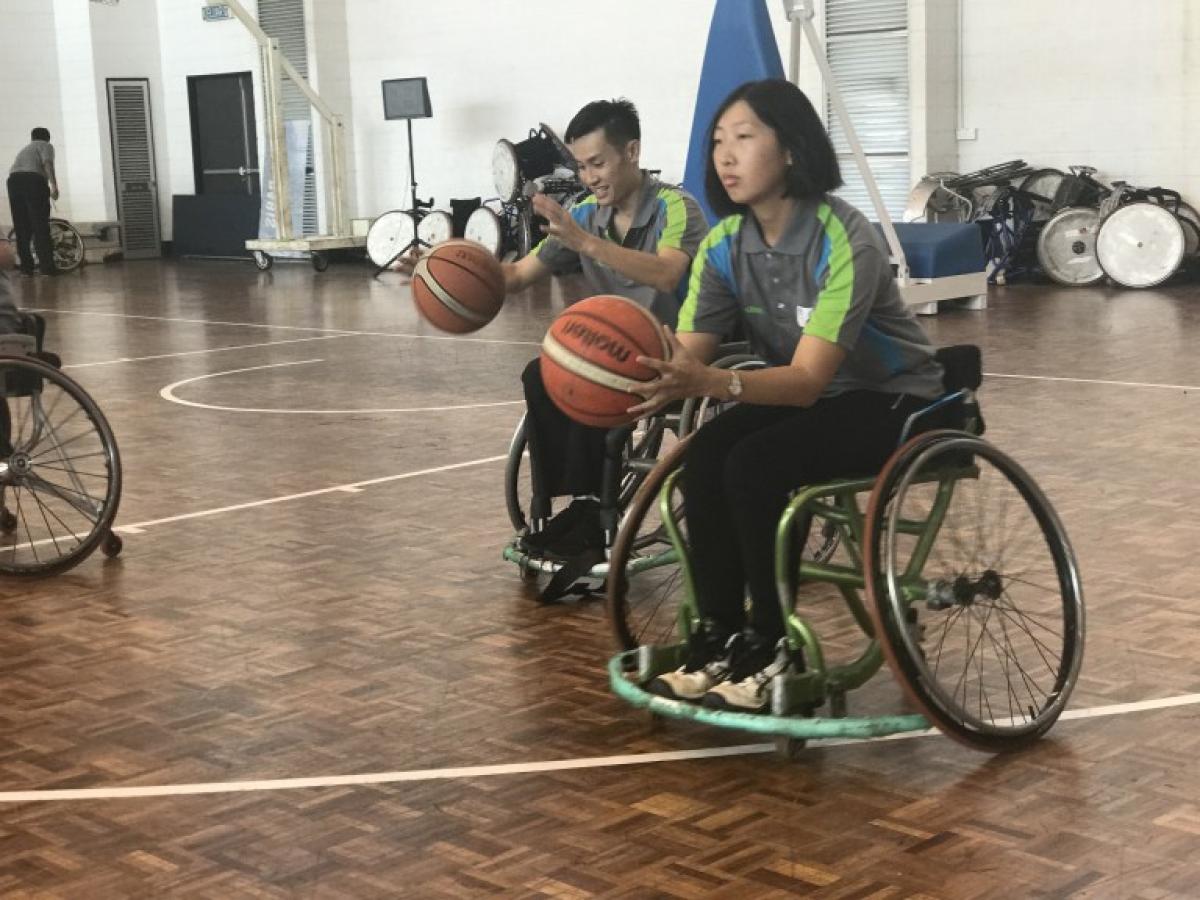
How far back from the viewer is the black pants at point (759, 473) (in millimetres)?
3260

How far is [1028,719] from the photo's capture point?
3.38 metres

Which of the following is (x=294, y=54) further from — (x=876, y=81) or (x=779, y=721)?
(x=779, y=721)

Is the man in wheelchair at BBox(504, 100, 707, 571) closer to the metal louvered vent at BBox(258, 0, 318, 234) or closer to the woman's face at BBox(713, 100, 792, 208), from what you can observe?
the woman's face at BBox(713, 100, 792, 208)

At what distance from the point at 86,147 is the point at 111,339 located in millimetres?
9176

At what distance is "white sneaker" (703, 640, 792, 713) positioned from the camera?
10.7ft

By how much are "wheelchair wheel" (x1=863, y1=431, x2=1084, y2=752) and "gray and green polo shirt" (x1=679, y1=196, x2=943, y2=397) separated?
25 centimetres

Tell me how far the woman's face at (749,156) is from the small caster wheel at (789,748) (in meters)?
1.03

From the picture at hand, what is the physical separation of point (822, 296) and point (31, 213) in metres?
15.8

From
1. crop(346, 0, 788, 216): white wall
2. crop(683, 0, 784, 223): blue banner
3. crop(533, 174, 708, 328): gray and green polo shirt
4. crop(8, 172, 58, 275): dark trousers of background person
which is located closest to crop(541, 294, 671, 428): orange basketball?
crop(533, 174, 708, 328): gray and green polo shirt

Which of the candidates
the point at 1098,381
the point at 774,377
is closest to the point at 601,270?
the point at 774,377

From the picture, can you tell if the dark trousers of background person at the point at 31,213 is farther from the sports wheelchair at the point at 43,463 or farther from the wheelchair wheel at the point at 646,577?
the wheelchair wheel at the point at 646,577

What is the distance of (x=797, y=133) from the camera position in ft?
11.2

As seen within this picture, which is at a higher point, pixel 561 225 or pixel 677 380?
pixel 561 225

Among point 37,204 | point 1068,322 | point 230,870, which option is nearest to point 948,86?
point 1068,322
